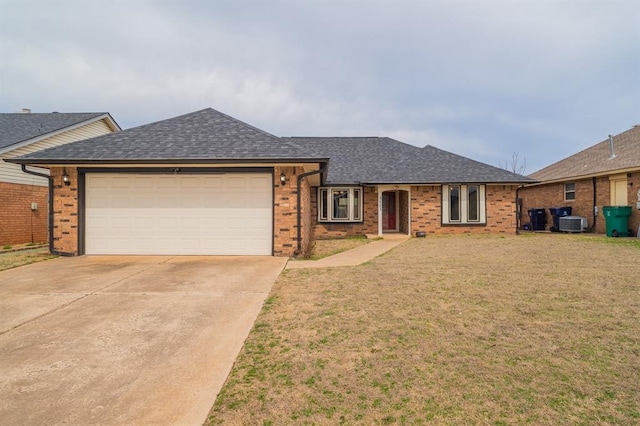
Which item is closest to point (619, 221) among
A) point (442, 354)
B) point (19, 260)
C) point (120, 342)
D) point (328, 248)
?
point (328, 248)

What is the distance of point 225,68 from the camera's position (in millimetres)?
14086

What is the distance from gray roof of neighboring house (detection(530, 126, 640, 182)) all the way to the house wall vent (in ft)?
7.47

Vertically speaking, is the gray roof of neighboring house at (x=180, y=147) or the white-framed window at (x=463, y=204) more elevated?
the gray roof of neighboring house at (x=180, y=147)

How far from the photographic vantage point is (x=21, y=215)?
12906 millimetres

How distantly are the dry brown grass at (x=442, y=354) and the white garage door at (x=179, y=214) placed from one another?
3.58 m

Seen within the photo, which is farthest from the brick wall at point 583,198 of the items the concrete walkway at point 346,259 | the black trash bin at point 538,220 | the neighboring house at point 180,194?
the neighboring house at point 180,194

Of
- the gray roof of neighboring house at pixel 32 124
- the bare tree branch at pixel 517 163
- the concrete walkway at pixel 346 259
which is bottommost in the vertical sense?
the concrete walkway at pixel 346 259

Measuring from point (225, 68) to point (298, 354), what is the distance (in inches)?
541

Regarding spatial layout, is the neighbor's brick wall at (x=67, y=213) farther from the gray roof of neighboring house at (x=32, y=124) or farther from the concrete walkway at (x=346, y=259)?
the concrete walkway at (x=346, y=259)

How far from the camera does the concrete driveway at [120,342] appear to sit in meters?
2.49

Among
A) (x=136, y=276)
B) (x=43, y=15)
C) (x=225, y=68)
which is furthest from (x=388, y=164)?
(x=43, y=15)

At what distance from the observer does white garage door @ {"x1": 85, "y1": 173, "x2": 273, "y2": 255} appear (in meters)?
9.45

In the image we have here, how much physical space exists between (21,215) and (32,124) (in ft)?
15.4

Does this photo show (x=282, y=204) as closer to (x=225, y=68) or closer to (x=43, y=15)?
(x=225, y=68)
